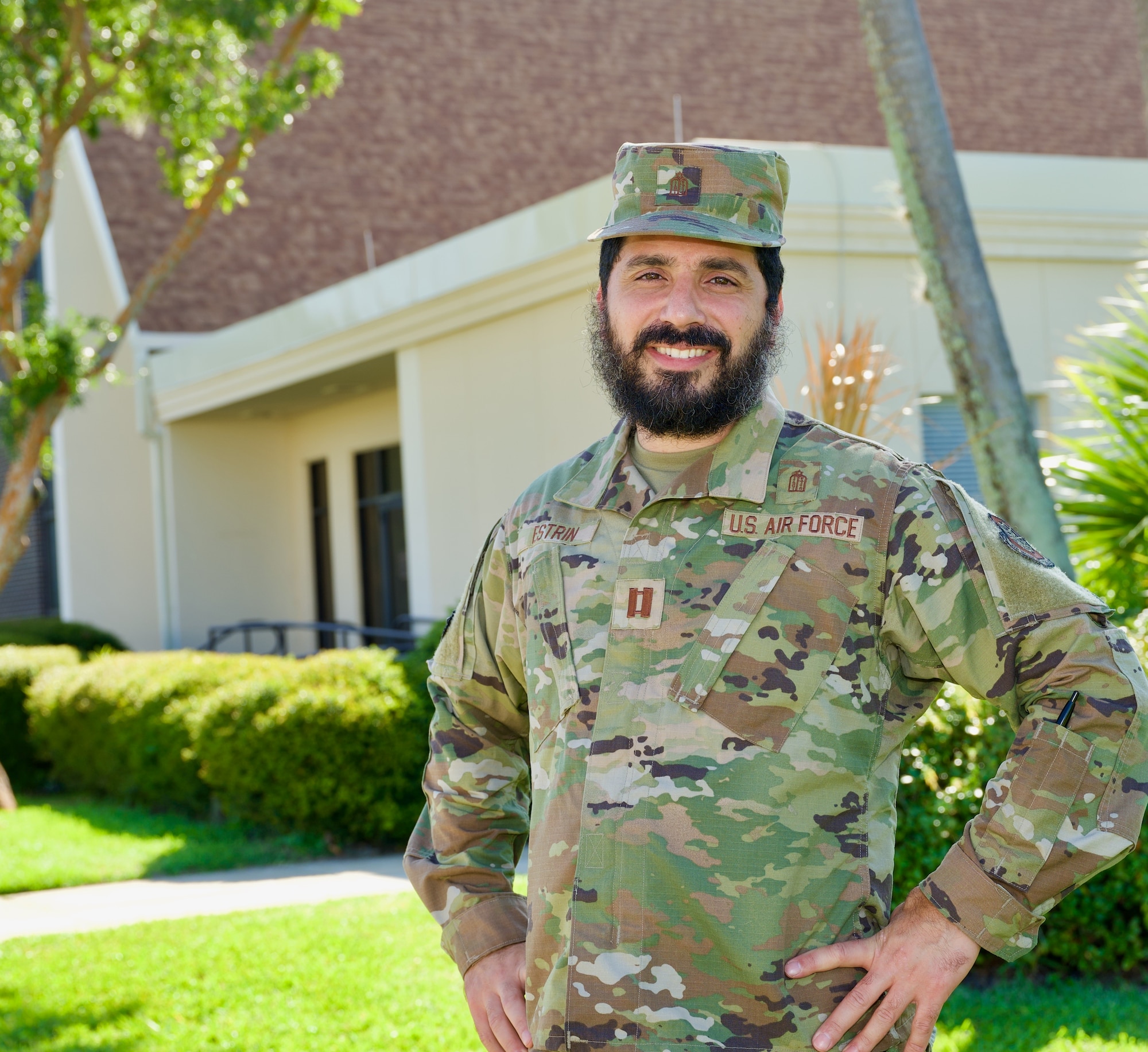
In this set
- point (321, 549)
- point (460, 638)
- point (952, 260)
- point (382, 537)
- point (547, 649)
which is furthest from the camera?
point (321, 549)

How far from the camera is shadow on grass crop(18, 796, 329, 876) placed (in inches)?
352

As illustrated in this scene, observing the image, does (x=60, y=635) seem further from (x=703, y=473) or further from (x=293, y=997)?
(x=703, y=473)

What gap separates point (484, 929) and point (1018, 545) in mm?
1160

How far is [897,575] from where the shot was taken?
229 centimetres

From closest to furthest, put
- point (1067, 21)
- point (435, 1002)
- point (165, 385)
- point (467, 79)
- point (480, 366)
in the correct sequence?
point (435, 1002) → point (480, 366) → point (165, 385) → point (467, 79) → point (1067, 21)

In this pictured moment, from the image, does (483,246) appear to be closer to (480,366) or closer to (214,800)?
(480,366)

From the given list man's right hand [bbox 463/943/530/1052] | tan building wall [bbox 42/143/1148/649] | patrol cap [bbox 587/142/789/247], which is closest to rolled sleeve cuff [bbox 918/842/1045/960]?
man's right hand [bbox 463/943/530/1052]

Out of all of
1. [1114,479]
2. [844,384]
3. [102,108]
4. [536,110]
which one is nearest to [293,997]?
[844,384]

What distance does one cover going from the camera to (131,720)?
11.0 metres

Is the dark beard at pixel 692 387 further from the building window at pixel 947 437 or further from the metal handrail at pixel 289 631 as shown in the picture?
the metal handrail at pixel 289 631

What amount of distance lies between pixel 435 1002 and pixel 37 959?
2081 millimetres

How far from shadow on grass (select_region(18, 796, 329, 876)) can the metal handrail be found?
306 cm

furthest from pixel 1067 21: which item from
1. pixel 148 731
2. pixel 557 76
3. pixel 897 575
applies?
pixel 897 575

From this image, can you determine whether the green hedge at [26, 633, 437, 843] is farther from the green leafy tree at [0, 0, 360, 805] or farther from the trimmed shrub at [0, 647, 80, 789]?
the trimmed shrub at [0, 647, 80, 789]
